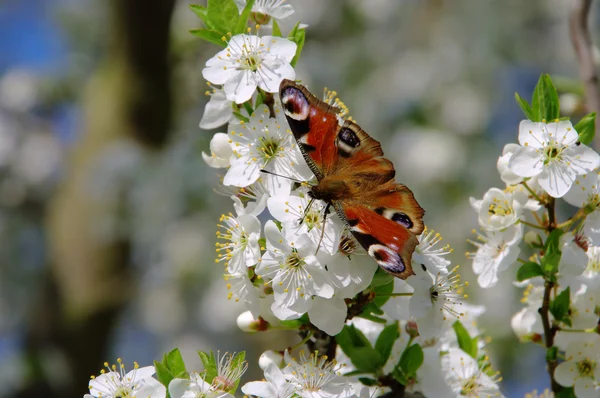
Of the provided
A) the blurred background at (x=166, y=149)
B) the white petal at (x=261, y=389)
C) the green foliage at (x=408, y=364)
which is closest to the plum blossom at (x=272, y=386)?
the white petal at (x=261, y=389)

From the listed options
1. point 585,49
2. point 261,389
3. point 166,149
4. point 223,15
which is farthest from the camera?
point 166,149

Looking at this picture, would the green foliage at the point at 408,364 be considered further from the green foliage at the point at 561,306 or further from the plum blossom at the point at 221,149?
the plum blossom at the point at 221,149

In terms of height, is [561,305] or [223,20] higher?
[223,20]

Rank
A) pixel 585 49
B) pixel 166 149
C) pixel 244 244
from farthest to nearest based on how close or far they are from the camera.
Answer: pixel 166 149
pixel 585 49
pixel 244 244

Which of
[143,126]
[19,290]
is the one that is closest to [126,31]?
[143,126]

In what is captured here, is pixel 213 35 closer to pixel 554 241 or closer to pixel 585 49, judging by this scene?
pixel 554 241

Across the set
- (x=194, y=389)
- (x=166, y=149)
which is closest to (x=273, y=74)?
(x=194, y=389)

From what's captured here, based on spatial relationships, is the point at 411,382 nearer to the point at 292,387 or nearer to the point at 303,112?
the point at 292,387
